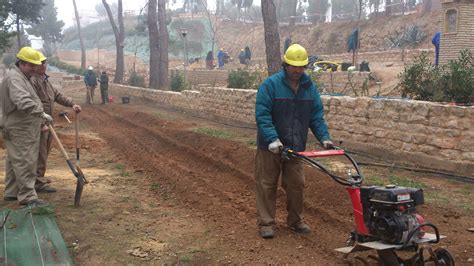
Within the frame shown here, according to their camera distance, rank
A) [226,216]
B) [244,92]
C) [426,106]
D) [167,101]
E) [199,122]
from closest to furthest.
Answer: [226,216] → [426,106] → [244,92] → [199,122] → [167,101]

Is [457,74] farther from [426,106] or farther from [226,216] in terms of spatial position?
[226,216]

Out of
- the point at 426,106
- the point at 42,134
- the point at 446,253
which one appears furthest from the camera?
the point at 426,106

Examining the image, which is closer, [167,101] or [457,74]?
[457,74]

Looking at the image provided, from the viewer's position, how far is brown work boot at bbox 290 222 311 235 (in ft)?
18.2

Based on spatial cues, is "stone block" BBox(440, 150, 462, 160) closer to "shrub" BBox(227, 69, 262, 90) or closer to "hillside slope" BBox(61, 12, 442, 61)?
"shrub" BBox(227, 69, 262, 90)

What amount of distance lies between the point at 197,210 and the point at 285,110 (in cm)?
210

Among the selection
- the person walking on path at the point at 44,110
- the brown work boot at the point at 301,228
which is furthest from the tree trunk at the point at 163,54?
the brown work boot at the point at 301,228

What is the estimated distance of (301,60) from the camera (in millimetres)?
5102

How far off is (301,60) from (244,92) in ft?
31.4

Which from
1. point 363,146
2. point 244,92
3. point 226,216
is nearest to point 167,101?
point 244,92

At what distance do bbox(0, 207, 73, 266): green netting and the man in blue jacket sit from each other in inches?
82.6

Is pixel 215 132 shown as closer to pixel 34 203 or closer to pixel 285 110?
pixel 34 203

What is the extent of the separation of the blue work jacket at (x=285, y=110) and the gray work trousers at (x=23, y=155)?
3053 mm

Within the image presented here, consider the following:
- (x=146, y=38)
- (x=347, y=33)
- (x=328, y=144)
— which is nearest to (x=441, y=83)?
(x=328, y=144)
